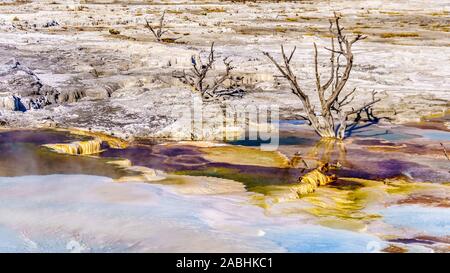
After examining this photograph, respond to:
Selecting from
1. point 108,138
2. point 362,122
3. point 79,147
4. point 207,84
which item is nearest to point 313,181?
point 79,147

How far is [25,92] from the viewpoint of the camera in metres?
13.0

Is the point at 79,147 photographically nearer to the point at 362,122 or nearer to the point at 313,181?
the point at 313,181

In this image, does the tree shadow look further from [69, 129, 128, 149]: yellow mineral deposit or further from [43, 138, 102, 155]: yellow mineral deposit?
[43, 138, 102, 155]: yellow mineral deposit

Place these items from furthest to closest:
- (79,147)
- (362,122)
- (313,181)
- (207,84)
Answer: (207,84) → (362,122) → (79,147) → (313,181)

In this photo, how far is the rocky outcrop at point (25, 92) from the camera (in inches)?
479

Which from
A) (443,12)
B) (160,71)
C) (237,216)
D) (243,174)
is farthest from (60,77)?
(443,12)

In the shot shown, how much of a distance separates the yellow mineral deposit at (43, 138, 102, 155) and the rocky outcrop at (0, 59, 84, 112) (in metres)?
3.20

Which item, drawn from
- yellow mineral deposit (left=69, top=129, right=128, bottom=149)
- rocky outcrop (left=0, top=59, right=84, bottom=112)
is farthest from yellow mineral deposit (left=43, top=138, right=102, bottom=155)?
rocky outcrop (left=0, top=59, right=84, bottom=112)

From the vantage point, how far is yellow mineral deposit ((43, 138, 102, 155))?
9109mm

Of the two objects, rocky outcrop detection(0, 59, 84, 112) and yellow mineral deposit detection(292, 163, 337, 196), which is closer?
yellow mineral deposit detection(292, 163, 337, 196)

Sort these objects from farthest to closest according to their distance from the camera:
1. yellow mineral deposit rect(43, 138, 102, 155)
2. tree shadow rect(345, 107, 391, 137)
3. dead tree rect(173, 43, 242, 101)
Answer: dead tree rect(173, 43, 242, 101), tree shadow rect(345, 107, 391, 137), yellow mineral deposit rect(43, 138, 102, 155)

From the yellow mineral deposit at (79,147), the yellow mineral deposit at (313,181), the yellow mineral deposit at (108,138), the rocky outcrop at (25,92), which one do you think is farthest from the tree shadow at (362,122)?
the rocky outcrop at (25,92)

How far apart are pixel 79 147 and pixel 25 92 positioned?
14.4ft

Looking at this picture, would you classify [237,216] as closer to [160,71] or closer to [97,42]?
[160,71]
